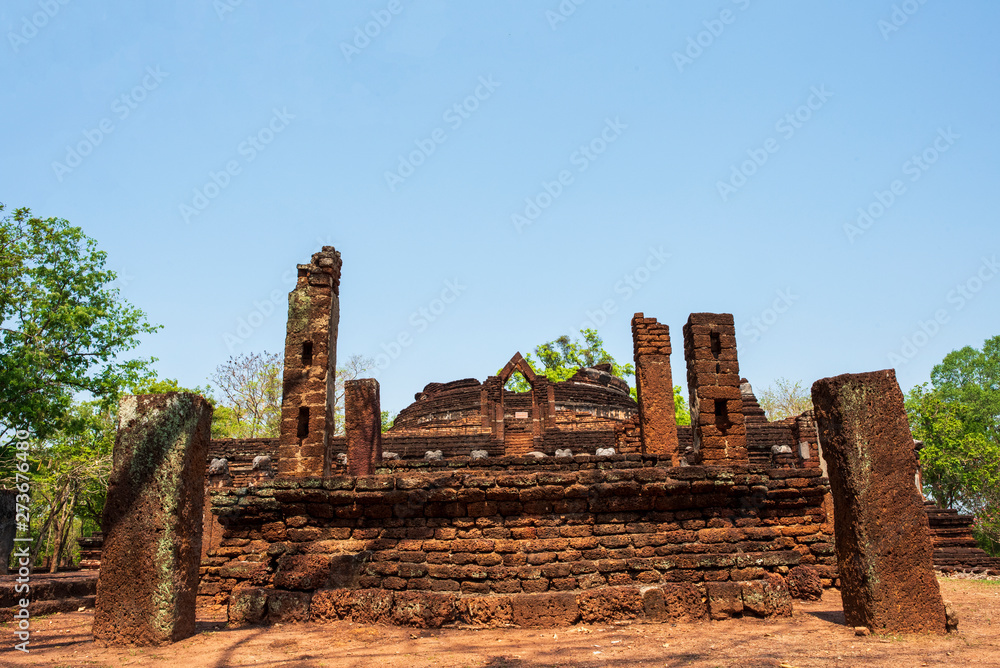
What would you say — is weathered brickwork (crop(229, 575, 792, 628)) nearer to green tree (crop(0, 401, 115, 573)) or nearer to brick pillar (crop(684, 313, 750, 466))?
brick pillar (crop(684, 313, 750, 466))

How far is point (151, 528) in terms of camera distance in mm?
5043

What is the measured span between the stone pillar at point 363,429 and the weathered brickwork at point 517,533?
378cm

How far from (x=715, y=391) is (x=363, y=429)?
5.57 m

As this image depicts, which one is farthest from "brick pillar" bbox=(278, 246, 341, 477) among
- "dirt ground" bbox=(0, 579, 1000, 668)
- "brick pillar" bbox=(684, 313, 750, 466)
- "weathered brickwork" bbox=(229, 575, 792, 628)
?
"brick pillar" bbox=(684, 313, 750, 466)

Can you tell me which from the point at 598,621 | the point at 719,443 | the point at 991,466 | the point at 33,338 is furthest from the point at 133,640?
the point at 991,466

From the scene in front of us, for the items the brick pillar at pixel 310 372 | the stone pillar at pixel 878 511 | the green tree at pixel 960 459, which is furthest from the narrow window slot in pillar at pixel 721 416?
the green tree at pixel 960 459

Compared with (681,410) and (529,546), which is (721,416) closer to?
(529,546)

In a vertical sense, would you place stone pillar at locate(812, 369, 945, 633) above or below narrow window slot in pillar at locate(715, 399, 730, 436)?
below

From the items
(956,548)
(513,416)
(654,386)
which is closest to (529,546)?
(654,386)

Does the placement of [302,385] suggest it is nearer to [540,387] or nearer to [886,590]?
[886,590]

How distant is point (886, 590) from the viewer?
5.02 metres

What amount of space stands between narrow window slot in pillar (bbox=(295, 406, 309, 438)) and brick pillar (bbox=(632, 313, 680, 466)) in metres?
5.20

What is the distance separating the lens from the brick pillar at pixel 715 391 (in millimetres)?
10000

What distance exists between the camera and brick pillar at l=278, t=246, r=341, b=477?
31.1 ft
